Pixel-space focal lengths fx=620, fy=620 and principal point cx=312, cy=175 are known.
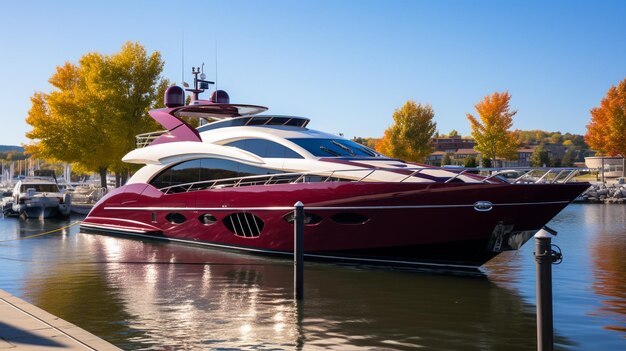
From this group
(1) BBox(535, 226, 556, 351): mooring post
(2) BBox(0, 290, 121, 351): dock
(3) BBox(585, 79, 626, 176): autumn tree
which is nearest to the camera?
(1) BBox(535, 226, 556, 351): mooring post

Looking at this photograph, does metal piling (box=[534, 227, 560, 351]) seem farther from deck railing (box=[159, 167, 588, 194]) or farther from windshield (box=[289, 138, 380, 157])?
windshield (box=[289, 138, 380, 157])

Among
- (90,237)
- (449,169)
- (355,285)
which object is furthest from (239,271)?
(90,237)

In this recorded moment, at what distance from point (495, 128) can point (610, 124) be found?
396 inches

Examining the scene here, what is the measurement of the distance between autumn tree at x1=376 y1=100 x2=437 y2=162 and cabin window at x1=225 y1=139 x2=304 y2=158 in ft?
133

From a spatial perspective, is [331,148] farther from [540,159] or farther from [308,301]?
[540,159]

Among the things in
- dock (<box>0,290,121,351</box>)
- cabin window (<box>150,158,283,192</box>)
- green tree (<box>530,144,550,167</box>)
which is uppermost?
green tree (<box>530,144,550,167</box>)

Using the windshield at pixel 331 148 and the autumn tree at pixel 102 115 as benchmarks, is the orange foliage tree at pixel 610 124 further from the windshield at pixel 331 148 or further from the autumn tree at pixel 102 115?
the windshield at pixel 331 148

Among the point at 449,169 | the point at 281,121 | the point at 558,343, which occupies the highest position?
the point at 281,121

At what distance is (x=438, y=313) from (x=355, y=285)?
2.67 m

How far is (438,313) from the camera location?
9.86 meters

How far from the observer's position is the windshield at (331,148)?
1612cm

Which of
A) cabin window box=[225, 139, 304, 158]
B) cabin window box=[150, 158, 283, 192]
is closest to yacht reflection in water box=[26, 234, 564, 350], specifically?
cabin window box=[150, 158, 283, 192]

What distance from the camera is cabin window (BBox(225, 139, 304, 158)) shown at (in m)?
16.0

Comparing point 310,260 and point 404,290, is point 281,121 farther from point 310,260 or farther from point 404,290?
point 404,290
